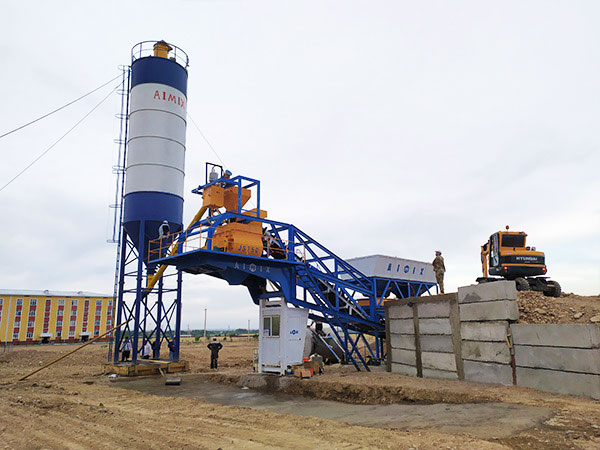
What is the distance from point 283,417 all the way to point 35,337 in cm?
5580

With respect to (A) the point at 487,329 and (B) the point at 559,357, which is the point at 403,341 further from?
(B) the point at 559,357

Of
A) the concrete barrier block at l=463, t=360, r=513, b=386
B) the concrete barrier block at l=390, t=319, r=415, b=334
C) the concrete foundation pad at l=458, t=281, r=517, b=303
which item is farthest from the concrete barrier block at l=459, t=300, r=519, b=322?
the concrete barrier block at l=390, t=319, r=415, b=334

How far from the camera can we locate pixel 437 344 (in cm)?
1571

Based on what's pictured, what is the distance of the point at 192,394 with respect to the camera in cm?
1538

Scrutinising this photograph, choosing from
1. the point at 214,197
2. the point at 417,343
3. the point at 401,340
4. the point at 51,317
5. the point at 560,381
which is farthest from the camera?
the point at 51,317

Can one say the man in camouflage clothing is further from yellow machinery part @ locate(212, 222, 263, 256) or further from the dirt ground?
yellow machinery part @ locate(212, 222, 263, 256)

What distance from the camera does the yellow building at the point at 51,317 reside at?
53.8 metres

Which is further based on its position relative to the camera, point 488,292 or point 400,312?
point 400,312

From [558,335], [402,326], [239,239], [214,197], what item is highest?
[214,197]

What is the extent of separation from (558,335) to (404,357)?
6702 millimetres

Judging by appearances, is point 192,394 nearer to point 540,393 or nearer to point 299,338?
point 299,338

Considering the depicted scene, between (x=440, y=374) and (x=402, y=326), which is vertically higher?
(x=402, y=326)

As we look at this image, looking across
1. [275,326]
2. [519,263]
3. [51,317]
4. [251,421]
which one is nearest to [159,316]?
[275,326]

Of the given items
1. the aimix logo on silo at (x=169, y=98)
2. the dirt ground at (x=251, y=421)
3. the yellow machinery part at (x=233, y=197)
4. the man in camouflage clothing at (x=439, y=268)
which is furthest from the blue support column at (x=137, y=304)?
the man in camouflage clothing at (x=439, y=268)
